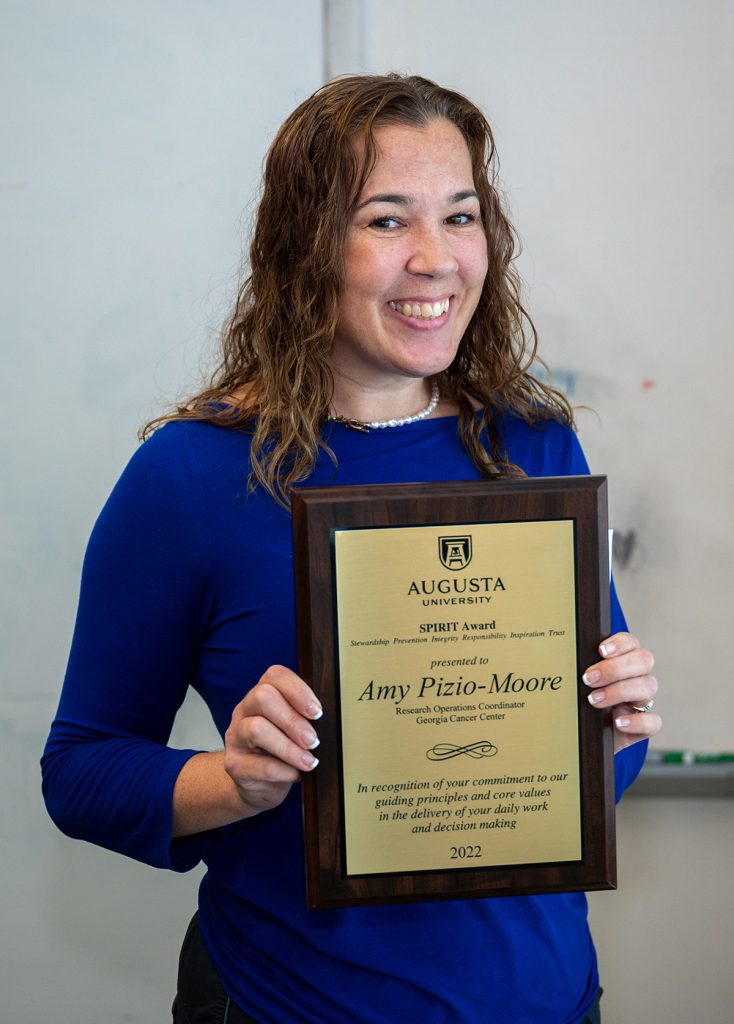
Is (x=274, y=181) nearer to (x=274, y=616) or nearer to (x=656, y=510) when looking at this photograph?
(x=274, y=616)

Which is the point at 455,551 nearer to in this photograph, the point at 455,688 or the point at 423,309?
the point at 455,688

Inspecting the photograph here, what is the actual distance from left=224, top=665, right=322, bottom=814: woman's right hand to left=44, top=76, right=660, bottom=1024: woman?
0.05 meters

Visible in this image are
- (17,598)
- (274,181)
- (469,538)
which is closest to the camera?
(469,538)

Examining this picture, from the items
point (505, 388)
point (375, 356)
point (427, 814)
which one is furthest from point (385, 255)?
point (427, 814)

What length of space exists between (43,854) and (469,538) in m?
1.32

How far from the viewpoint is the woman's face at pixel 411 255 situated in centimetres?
103

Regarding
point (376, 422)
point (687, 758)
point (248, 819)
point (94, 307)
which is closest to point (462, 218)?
point (376, 422)

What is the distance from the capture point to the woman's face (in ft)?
3.39

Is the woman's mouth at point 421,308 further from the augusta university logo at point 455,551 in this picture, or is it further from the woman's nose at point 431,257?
the augusta university logo at point 455,551

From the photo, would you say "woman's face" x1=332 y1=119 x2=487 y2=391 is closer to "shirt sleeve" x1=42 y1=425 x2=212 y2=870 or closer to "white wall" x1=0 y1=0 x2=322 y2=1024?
"shirt sleeve" x1=42 y1=425 x2=212 y2=870

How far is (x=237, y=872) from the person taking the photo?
41.4 inches

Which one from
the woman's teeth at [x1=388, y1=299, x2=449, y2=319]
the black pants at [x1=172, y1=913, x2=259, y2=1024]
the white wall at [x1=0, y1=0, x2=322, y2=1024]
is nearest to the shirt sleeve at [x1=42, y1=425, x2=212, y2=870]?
the black pants at [x1=172, y1=913, x2=259, y2=1024]

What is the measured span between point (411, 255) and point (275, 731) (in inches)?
18.8

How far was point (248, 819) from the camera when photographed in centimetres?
105
